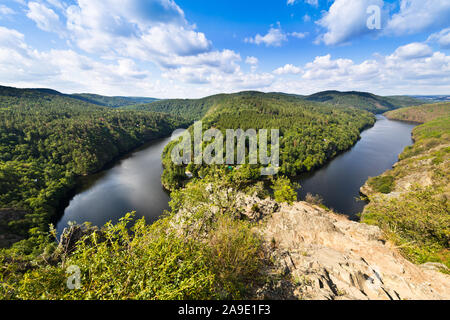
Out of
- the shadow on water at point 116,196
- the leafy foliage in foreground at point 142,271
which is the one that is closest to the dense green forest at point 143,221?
the leafy foliage in foreground at point 142,271

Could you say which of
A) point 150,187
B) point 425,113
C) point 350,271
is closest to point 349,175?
point 350,271

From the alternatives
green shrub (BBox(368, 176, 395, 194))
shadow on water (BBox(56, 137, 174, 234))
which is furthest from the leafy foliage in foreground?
green shrub (BBox(368, 176, 395, 194))

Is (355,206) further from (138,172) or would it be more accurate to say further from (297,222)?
(138,172)

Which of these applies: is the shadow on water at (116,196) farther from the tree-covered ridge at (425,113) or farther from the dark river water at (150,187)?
the tree-covered ridge at (425,113)

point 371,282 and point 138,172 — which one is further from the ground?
point 371,282

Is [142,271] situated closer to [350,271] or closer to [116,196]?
[350,271]
